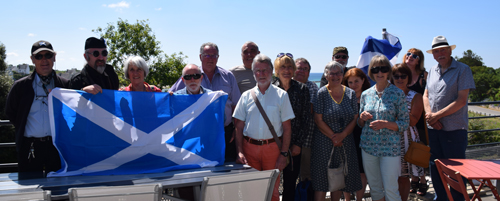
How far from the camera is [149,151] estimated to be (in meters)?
3.32

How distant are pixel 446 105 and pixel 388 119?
3.89 feet

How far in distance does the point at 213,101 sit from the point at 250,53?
4.95 ft

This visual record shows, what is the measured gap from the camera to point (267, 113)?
3412 millimetres

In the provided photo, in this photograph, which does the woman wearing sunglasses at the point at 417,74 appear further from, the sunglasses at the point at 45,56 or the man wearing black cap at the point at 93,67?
the sunglasses at the point at 45,56

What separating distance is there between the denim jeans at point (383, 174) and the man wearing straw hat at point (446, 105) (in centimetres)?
110

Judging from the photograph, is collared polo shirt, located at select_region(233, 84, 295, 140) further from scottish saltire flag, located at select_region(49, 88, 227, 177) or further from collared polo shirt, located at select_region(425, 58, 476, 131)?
collared polo shirt, located at select_region(425, 58, 476, 131)

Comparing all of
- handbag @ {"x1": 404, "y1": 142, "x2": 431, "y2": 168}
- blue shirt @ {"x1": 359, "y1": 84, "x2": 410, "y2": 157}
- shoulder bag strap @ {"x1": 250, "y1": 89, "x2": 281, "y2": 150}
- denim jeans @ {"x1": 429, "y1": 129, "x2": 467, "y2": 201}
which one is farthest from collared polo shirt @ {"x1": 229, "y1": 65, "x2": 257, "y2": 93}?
denim jeans @ {"x1": 429, "y1": 129, "x2": 467, "y2": 201}

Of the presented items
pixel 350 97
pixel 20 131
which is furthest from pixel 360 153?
pixel 20 131

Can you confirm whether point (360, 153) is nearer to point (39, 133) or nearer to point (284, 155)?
point (284, 155)

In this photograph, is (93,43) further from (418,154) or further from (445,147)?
(445,147)

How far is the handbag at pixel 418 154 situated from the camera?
3.71 meters

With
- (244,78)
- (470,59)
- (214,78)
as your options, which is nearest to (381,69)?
(244,78)

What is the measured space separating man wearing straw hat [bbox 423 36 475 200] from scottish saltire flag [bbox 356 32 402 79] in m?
1.81

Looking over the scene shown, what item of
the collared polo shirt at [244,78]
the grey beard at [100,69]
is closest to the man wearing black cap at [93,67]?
the grey beard at [100,69]
